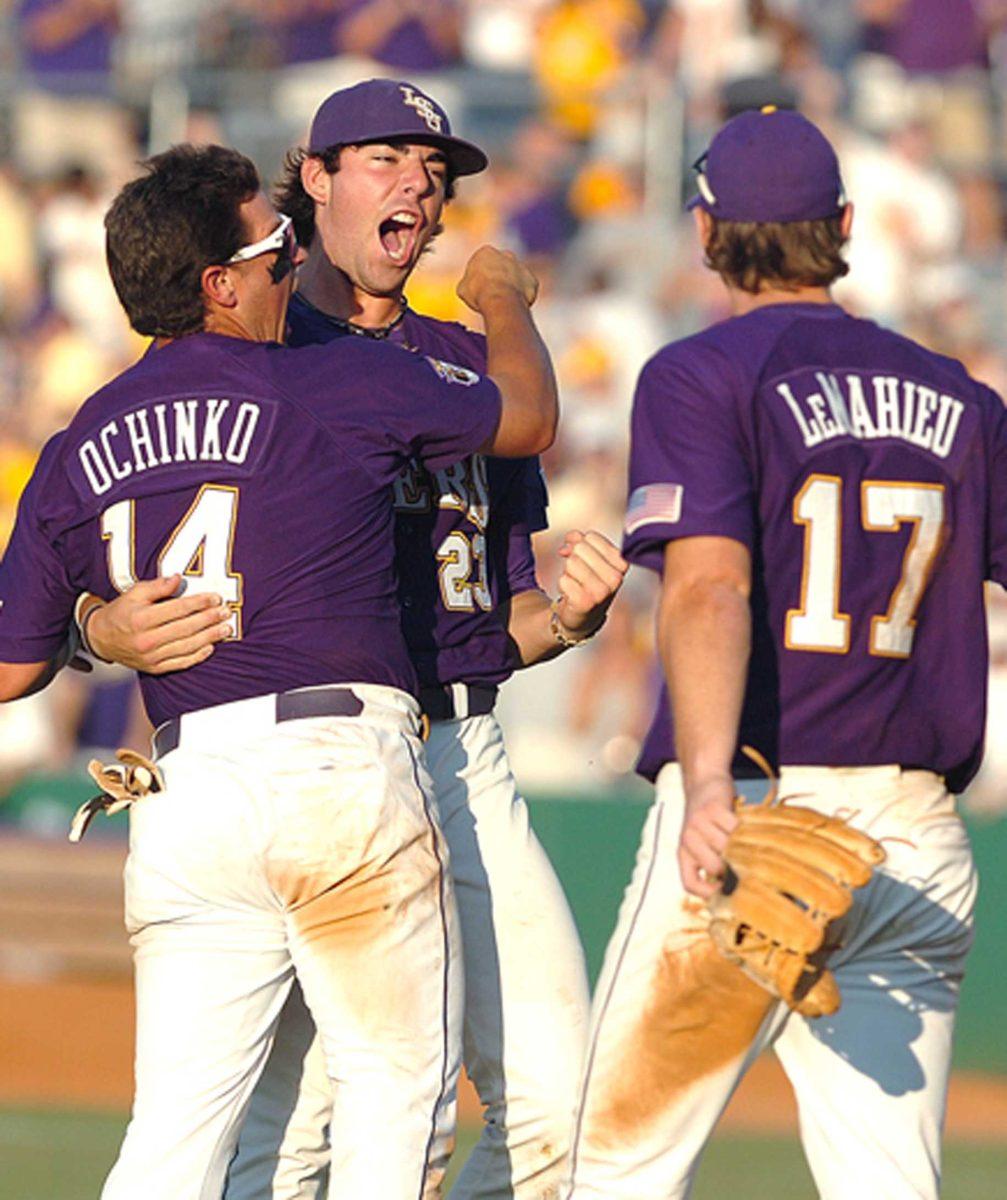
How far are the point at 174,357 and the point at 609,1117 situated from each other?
158 centimetres

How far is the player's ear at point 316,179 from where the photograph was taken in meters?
4.84

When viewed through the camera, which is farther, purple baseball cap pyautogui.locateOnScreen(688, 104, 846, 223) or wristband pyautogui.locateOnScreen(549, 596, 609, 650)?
wristband pyautogui.locateOnScreen(549, 596, 609, 650)

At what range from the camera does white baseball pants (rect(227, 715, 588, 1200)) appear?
4.57 meters

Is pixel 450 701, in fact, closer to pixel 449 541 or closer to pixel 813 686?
pixel 449 541

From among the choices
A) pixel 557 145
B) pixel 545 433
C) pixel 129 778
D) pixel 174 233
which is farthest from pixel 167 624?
pixel 557 145

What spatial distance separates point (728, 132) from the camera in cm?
422

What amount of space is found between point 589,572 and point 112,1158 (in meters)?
4.73

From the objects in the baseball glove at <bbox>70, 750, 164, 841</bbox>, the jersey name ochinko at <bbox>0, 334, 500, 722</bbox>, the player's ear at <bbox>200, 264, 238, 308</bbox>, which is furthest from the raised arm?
the baseball glove at <bbox>70, 750, 164, 841</bbox>

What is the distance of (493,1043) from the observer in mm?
4602

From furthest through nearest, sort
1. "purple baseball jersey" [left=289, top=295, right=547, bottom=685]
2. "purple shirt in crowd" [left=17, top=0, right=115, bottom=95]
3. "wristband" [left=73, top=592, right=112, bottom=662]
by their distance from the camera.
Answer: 1. "purple shirt in crowd" [left=17, top=0, right=115, bottom=95]
2. "purple baseball jersey" [left=289, top=295, right=547, bottom=685]
3. "wristband" [left=73, top=592, right=112, bottom=662]

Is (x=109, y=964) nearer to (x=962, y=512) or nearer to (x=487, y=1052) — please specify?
(x=487, y=1052)

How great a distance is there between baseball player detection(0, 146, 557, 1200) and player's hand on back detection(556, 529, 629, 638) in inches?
17.3

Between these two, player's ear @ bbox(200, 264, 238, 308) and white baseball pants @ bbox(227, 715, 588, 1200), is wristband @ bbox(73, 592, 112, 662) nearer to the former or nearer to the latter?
player's ear @ bbox(200, 264, 238, 308)

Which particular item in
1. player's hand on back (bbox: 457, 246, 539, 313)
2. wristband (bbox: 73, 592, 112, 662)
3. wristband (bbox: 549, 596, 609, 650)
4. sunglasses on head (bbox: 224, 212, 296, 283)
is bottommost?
wristband (bbox: 549, 596, 609, 650)
